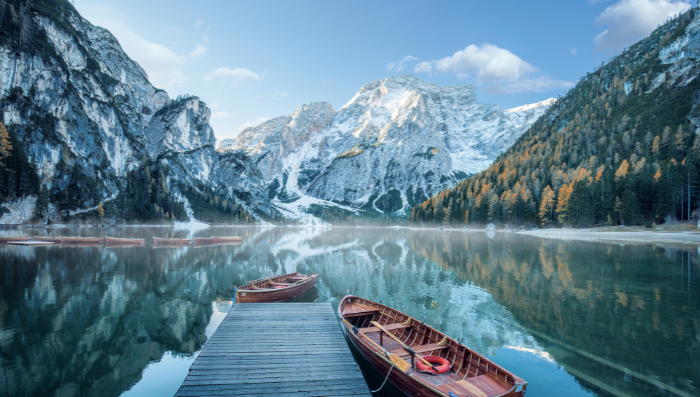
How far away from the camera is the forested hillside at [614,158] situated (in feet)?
304

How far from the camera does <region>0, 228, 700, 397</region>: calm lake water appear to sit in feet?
45.2

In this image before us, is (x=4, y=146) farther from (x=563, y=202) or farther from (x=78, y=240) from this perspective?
(x=563, y=202)

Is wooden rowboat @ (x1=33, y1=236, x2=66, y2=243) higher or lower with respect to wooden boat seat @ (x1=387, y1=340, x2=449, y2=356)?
lower

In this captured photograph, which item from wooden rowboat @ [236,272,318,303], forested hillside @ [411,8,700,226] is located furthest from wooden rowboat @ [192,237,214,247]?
forested hillside @ [411,8,700,226]

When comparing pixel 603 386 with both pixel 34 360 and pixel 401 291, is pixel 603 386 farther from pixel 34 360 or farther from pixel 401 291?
pixel 34 360

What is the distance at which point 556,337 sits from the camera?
1859 cm

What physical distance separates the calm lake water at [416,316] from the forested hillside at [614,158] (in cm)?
6340

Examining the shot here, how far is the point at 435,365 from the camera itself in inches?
490

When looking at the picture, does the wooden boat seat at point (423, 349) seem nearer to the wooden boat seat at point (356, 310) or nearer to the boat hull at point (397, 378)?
the boat hull at point (397, 378)

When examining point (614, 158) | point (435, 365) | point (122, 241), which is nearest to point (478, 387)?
point (435, 365)

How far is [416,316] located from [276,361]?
1295cm

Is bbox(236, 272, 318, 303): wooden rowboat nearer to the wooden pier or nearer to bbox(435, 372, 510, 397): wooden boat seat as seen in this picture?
the wooden pier

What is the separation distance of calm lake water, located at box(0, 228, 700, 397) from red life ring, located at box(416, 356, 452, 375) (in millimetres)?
1829

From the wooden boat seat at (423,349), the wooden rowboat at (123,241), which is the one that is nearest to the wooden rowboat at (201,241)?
the wooden rowboat at (123,241)
